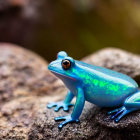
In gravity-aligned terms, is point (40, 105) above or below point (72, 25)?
below

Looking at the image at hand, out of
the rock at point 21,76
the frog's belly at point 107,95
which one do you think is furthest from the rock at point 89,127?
the rock at point 21,76

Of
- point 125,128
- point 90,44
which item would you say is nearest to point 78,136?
point 125,128

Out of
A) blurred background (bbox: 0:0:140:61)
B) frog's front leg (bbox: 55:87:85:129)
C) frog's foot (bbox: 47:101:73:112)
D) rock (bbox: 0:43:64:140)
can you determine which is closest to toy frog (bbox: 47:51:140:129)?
frog's front leg (bbox: 55:87:85:129)

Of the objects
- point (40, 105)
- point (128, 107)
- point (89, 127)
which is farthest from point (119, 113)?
point (40, 105)

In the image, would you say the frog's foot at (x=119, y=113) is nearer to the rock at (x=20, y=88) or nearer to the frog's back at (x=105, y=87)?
the frog's back at (x=105, y=87)

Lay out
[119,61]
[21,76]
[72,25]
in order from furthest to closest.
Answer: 1. [72,25]
2. [21,76]
3. [119,61]

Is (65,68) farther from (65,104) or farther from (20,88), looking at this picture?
(20,88)
